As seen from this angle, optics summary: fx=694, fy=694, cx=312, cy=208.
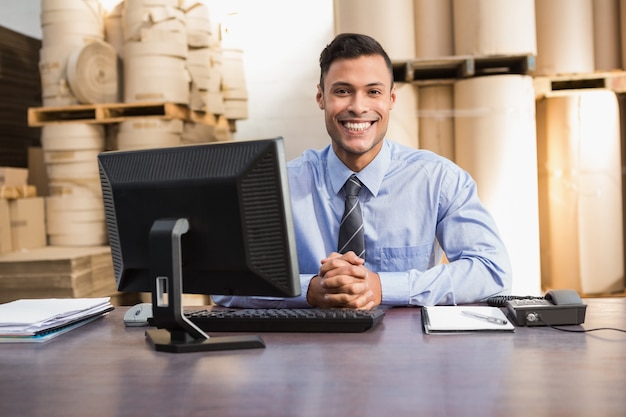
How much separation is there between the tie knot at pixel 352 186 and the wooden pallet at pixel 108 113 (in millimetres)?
2274

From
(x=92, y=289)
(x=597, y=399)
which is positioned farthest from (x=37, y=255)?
(x=597, y=399)

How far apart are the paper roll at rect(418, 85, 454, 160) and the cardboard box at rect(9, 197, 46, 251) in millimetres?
2462

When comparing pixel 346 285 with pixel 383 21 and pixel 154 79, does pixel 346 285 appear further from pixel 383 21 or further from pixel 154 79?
pixel 154 79

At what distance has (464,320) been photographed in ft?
5.62

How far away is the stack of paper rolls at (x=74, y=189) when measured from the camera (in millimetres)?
4438

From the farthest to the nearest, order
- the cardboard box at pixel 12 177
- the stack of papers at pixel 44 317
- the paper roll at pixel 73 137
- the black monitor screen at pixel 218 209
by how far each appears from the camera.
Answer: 1. the paper roll at pixel 73 137
2. the cardboard box at pixel 12 177
3. the stack of papers at pixel 44 317
4. the black monitor screen at pixel 218 209

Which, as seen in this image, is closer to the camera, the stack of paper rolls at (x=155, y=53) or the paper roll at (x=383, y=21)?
the paper roll at (x=383, y=21)

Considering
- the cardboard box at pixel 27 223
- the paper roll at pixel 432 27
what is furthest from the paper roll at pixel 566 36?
the cardboard box at pixel 27 223

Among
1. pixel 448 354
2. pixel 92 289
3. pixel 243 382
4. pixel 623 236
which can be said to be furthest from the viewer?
pixel 623 236

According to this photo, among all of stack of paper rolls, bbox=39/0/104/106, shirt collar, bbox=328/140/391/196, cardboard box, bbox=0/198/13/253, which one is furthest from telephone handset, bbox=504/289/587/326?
stack of paper rolls, bbox=39/0/104/106

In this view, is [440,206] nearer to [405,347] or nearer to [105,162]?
[405,347]

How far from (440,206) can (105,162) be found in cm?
123

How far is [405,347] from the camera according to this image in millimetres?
1514

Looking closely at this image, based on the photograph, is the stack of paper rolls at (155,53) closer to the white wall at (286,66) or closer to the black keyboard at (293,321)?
the white wall at (286,66)
